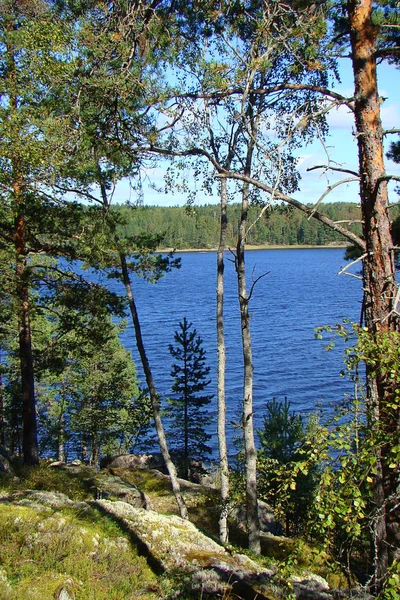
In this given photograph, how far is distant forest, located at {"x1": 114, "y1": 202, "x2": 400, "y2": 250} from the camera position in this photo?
1130cm

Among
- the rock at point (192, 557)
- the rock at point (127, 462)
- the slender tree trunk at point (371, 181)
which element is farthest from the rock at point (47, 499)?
the rock at point (127, 462)

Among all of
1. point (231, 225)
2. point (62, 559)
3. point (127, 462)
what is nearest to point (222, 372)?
point (62, 559)

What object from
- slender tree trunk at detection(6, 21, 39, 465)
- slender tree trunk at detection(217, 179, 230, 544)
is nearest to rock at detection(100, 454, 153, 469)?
slender tree trunk at detection(6, 21, 39, 465)

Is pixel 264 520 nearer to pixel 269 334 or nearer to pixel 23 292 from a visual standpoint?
pixel 23 292

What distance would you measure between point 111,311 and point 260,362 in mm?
22948

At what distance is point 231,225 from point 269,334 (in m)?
9.89

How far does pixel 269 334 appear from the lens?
139ft

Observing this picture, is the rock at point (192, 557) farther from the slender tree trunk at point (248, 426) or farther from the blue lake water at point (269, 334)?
the blue lake water at point (269, 334)

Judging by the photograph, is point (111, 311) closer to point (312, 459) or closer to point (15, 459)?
point (15, 459)

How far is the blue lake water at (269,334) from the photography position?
2997cm

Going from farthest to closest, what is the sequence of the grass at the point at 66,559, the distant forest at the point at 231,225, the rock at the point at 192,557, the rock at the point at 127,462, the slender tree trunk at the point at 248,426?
1. the rock at the point at 127,462
2. the distant forest at the point at 231,225
3. the slender tree trunk at the point at 248,426
4. the rock at the point at 192,557
5. the grass at the point at 66,559

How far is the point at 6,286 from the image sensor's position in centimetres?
1239

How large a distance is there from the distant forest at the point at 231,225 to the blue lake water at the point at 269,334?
1.69 meters

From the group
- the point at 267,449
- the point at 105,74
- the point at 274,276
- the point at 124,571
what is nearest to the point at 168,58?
the point at 105,74
